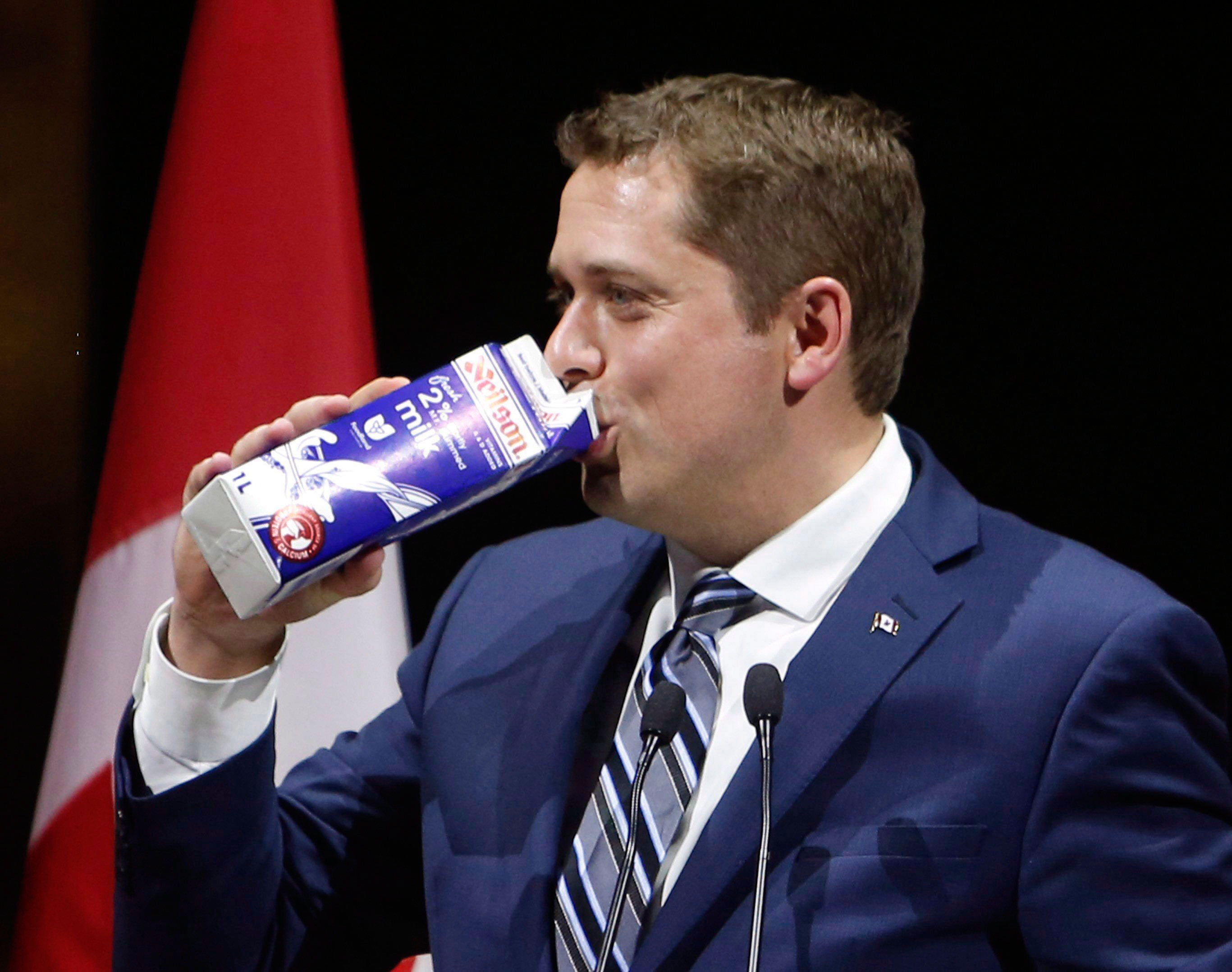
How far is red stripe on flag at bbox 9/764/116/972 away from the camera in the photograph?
1795 millimetres

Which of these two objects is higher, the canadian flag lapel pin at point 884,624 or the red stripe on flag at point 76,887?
the canadian flag lapel pin at point 884,624

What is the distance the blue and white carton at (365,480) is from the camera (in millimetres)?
1024

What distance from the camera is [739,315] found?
1291 mm

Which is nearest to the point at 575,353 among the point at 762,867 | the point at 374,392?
the point at 374,392

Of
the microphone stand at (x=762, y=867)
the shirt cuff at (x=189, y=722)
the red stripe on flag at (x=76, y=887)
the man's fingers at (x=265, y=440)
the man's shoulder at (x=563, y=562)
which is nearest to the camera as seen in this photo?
the microphone stand at (x=762, y=867)

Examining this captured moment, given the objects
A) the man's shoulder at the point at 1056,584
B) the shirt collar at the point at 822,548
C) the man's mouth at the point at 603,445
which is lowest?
the man's shoulder at the point at 1056,584

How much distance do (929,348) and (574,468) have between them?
2.00 ft

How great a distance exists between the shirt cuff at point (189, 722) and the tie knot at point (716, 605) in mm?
406

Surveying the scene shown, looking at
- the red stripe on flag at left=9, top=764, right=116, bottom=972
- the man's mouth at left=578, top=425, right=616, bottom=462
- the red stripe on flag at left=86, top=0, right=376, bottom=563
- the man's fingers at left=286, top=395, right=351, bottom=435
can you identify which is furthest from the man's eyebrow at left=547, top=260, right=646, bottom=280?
the red stripe on flag at left=9, top=764, right=116, bottom=972

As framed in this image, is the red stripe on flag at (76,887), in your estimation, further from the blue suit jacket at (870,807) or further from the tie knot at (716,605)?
the tie knot at (716,605)

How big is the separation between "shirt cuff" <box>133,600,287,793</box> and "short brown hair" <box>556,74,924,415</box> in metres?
0.61

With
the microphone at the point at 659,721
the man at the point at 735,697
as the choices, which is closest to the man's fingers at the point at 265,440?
the man at the point at 735,697

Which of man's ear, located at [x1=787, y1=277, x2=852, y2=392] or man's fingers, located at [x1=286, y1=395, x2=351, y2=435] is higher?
man's fingers, located at [x1=286, y1=395, x2=351, y2=435]

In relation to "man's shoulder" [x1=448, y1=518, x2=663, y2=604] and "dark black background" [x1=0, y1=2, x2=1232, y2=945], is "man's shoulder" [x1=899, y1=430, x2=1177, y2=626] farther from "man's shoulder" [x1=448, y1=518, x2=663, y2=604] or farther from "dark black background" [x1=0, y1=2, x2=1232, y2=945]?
"dark black background" [x1=0, y1=2, x2=1232, y2=945]
